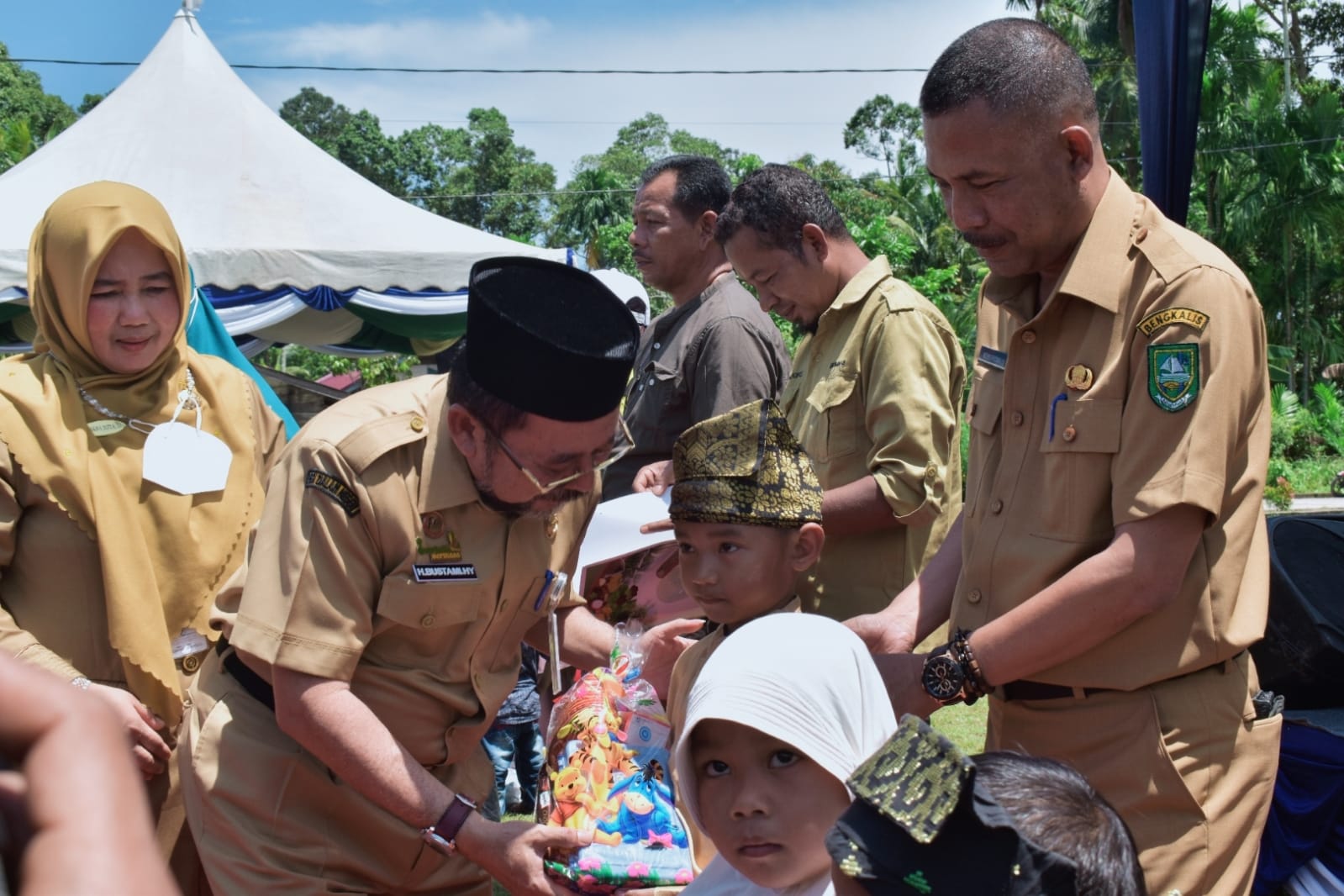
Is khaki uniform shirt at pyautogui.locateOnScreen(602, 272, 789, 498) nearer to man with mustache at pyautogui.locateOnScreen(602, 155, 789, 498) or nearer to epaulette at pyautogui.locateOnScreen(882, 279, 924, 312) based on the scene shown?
man with mustache at pyautogui.locateOnScreen(602, 155, 789, 498)

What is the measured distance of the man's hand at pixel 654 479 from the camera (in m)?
3.82

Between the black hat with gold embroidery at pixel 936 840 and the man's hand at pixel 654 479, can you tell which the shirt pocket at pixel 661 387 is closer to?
the man's hand at pixel 654 479

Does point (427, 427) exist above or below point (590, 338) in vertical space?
below

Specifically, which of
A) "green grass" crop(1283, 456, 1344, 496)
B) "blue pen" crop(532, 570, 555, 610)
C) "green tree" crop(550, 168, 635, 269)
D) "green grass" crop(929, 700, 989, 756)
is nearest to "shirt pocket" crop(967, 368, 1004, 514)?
"blue pen" crop(532, 570, 555, 610)

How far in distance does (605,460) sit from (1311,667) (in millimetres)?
3119

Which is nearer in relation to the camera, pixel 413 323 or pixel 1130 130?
pixel 413 323

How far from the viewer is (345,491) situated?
2363 millimetres

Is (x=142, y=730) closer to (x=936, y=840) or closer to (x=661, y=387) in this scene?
(x=661, y=387)

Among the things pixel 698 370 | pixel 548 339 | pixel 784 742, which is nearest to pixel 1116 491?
pixel 784 742

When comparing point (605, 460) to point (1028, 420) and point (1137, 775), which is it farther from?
point (1137, 775)

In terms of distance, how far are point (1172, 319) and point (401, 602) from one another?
1533mm

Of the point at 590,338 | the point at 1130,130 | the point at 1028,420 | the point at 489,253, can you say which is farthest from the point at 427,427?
the point at 1130,130

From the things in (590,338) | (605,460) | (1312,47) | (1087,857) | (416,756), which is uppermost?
(1312,47)

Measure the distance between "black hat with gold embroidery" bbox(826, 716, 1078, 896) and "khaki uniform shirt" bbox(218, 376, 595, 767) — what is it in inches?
45.7
